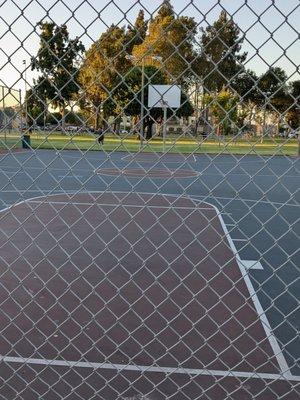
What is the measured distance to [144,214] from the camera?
10.8 m

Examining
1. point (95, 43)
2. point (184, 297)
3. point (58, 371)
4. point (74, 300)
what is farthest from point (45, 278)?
point (95, 43)

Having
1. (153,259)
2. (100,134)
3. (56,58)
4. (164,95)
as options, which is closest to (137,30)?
(164,95)

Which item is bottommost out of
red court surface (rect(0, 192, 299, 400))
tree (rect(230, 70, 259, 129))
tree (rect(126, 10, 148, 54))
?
red court surface (rect(0, 192, 299, 400))

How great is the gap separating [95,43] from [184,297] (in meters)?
3.81

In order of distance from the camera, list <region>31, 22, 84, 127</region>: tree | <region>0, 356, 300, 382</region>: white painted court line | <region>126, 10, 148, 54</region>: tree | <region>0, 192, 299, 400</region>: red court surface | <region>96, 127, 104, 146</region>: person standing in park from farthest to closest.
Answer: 1. <region>0, 356, 300, 382</region>: white painted court line
2. <region>0, 192, 299, 400</region>: red court surface
3. <region>96, 127, 104, 146</region>: person standing in park
4. <region>31, 22, 84, 127</region>: tree
5. <region>126, 10, 148, 54</region>: tree

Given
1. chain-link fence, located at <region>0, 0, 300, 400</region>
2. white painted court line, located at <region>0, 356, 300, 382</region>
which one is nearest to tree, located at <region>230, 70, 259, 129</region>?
chain-link fence, located at <region>0, 0, 300, 400</region>

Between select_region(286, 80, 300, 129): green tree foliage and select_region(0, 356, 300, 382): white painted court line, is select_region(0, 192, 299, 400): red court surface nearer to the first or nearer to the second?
select_region(0, 356, 300, 382): white painted court line

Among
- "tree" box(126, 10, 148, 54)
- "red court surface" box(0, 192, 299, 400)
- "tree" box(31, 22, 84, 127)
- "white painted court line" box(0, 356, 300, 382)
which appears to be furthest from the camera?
"white painted court line" box(0, 356, 300, 382)

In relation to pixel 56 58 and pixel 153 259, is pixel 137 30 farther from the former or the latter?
pixel 153 259

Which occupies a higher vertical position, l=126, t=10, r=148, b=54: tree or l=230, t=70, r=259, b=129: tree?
l=126, t=10, r=148, b=54: tree

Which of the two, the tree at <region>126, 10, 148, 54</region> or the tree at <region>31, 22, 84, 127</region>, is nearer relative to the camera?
the tree at <region>126, 10, 148, 54</region>

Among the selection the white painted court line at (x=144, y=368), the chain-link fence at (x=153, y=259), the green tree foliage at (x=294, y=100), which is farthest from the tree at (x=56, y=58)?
the white painted court line at (x=144, y=368)

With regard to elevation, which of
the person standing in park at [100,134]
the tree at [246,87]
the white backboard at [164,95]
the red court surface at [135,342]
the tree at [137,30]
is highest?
the tree at [137,30]

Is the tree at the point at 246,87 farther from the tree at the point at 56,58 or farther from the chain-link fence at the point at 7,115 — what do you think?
the chain-link fence at the point at 7,115
